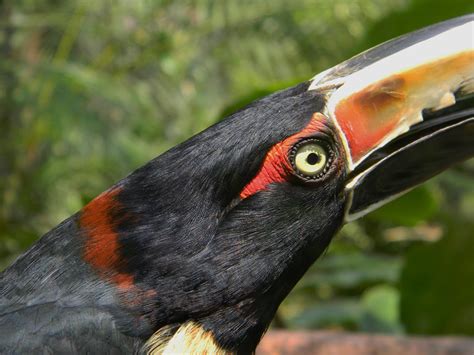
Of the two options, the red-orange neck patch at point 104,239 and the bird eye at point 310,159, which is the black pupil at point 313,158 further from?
the red-orange neck patch at point 104,239

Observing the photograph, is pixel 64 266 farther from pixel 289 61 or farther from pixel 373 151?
pixel 289 61

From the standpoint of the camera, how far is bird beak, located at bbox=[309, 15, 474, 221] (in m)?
1.41

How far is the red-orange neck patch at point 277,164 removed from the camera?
137 cm

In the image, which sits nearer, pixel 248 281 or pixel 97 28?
pixel 248 281

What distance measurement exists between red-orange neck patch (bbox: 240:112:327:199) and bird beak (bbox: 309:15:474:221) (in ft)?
0.17

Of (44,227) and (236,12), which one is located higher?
(236,12)

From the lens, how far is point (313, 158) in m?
1.39

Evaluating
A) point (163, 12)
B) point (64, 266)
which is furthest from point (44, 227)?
point (64, 266)

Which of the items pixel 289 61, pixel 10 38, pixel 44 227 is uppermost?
pixel 10 38

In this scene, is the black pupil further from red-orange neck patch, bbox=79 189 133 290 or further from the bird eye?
red-orange neck patch, bbox=79 189 133 290

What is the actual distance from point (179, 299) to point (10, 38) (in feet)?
9.53

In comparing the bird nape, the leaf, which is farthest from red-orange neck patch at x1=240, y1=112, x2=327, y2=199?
the leaf

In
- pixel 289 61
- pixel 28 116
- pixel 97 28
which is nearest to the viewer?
pixel 97 28

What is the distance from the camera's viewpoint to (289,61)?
14.0ft
